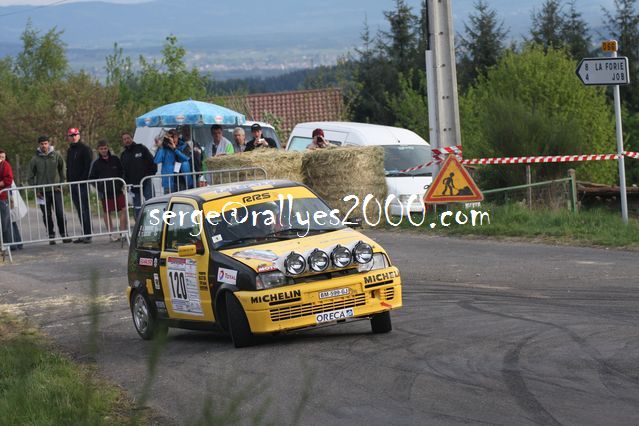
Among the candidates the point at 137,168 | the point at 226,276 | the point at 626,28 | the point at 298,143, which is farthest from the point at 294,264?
the point at 626,28

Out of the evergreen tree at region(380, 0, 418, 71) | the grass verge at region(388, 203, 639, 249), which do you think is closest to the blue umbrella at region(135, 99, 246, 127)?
the grass verge at region(388, 203, 639, 249)

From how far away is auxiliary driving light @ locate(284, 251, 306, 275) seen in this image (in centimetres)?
1084

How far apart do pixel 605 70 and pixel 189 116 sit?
9.58 meters

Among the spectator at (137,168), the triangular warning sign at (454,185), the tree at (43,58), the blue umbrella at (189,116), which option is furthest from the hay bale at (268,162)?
the tree at (43,58)

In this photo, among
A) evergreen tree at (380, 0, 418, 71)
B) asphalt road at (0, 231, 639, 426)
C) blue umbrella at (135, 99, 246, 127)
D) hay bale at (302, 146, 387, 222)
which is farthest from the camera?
evergreen tree at (380, 0, 418, 71)

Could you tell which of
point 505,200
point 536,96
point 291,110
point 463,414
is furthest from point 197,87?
point 463,414

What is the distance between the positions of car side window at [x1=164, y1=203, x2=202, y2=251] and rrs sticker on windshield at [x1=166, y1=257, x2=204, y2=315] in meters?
0.19

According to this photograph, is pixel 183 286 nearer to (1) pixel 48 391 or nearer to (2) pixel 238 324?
(2) pixel 238 324

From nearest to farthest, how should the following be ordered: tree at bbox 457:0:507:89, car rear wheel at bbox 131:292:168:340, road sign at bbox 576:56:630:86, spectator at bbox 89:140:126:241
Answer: car rear wheel at bbox 131:292:168:340, road sign at bbox 576:56:630:86, spectator at bbox 89:140:126:241, tree at bbox 457:0:507:89

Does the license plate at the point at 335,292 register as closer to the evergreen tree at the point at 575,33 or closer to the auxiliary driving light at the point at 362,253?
the auxiliary driving light at the point at 362,253

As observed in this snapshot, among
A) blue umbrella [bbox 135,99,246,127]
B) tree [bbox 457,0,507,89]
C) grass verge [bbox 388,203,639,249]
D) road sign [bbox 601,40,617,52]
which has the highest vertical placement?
tree [bbox 457,0,507,89]

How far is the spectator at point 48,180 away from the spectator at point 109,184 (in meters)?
0.74

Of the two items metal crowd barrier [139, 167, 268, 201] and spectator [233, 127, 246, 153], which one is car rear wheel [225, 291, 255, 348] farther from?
spectator [233, 127, 246, 153]

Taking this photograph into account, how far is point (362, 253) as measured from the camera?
11.1 m
